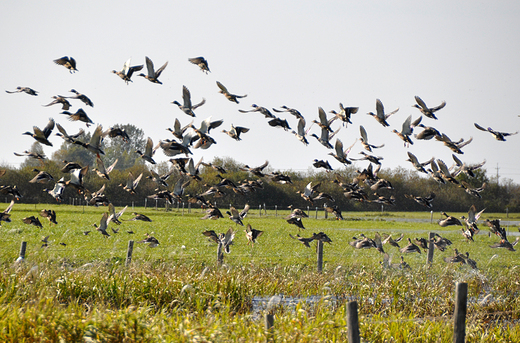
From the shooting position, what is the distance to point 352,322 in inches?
210

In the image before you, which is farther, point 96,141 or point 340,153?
point 340,153

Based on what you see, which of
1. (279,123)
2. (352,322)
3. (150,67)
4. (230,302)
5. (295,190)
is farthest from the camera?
(295,190)

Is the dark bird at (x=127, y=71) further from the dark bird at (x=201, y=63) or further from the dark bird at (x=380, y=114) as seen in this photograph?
the dark bird at (x=380, y=114)

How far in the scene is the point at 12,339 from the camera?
541cm

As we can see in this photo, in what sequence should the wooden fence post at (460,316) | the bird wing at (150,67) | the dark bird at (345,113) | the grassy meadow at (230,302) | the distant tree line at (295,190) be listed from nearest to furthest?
the grassy meadow at (230,302) < the wooden fence post at (460,316) < the bird wing at (150,67) < the dark bird at (345,113) < the distant tree line at (295,190)

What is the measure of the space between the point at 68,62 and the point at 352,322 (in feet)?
25.8

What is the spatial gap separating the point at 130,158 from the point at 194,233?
3075 inches

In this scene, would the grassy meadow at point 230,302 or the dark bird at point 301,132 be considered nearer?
the grassy meadow at point 230,302

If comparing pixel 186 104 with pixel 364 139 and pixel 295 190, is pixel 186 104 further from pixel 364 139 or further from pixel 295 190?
pixel 295 190

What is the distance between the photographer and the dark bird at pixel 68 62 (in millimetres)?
9453

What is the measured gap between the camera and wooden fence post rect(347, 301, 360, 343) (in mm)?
5273

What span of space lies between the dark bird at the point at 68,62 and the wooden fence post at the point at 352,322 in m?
7.59

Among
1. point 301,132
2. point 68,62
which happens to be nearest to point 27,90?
point 68,62

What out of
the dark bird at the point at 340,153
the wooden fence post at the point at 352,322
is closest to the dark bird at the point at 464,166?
the dark bird at the point at 340,153
